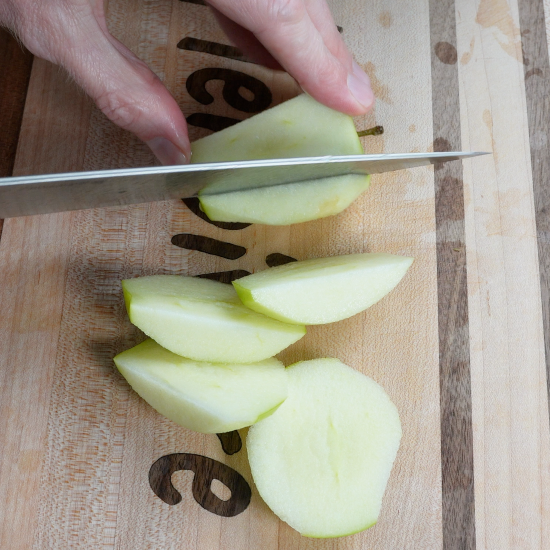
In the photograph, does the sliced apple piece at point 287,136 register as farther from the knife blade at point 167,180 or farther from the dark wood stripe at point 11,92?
the dark wood stripe at point 11,92

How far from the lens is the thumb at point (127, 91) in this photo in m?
1.06

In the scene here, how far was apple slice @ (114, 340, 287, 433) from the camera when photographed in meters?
1.01

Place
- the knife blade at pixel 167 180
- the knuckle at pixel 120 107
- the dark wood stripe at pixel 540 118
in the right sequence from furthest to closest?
1. the dark wood stripe at pixel 540 118
2. the knuckle at pixel 120 107
3. the knife blade at pixel 167 180

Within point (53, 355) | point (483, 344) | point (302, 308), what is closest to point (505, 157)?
point (483, 344)

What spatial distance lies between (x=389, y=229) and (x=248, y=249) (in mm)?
321

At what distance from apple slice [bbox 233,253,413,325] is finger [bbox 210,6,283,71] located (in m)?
0.53

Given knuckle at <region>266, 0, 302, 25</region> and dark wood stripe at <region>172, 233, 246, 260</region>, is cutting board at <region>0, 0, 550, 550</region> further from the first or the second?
knuckle at <region>266, 0, 302, 25</region>

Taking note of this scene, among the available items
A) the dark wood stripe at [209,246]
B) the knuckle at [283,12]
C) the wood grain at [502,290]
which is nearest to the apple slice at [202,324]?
the dark wood stripe at [209,246]

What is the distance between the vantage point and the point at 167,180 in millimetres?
1061

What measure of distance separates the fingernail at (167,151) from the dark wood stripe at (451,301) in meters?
0.58

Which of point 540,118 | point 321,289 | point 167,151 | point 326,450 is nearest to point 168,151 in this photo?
point 167,151

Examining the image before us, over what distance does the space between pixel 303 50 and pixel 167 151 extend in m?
0.34

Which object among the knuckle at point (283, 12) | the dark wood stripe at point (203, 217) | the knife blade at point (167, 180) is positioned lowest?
the dark wood stripe at point (203, 217)

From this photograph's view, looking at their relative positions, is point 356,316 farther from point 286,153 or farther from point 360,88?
point 360,88
